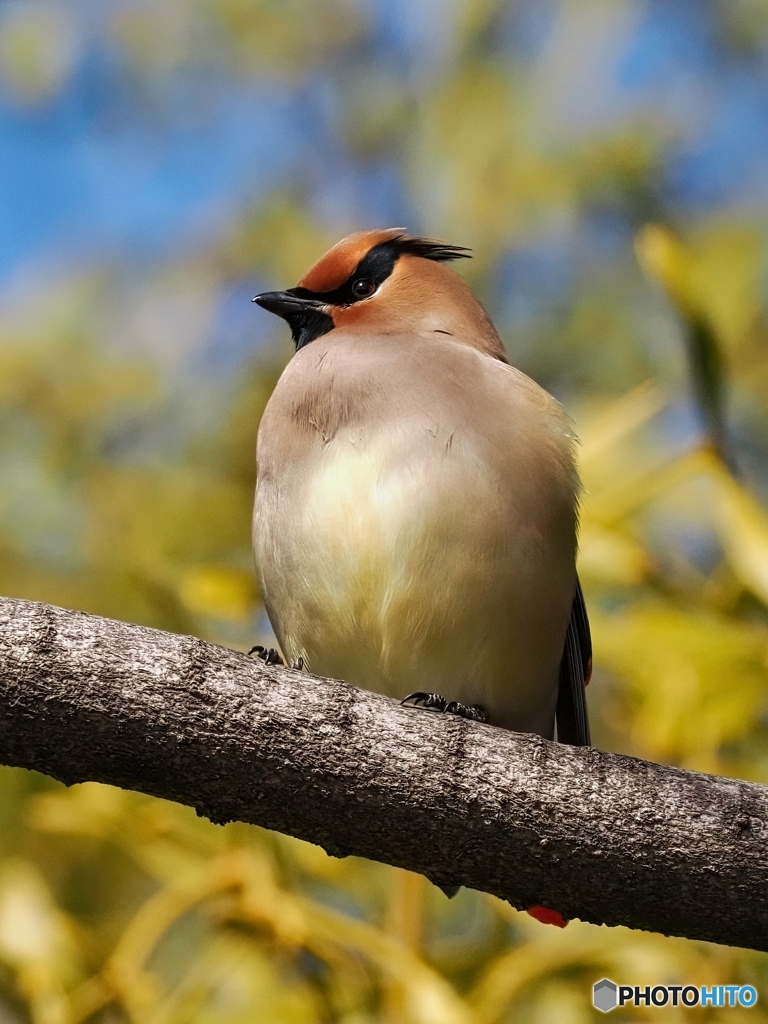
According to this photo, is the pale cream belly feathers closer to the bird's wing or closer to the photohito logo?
the bird's wing

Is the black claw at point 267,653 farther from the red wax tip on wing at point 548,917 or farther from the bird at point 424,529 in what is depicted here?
the red wax tip on wing at point 548,917

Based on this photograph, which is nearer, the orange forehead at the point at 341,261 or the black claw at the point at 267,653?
the black claw at the point at 267,653

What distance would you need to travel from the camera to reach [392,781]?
274cm

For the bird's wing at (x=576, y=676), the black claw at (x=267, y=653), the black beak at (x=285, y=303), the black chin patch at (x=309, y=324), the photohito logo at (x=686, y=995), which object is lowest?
the photohito logo at (x=686, y=995)

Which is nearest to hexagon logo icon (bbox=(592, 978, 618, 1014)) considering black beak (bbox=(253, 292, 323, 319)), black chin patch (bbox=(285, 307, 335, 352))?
black chin patch (bbox=(285, 307, 335, 352))

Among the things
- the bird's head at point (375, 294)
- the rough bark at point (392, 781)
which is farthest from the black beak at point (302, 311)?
the rough bark at point (392, 781)

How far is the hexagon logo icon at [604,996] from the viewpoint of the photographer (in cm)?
340

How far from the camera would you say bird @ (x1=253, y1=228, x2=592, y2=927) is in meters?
3.68

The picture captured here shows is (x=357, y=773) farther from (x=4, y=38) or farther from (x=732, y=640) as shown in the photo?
(x=4, y=38)

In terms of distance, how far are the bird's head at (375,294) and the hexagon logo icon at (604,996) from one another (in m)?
1.76

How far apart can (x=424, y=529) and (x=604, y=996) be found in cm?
111

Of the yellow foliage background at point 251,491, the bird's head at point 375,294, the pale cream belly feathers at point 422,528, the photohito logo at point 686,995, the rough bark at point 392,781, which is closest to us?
the rough bark at point 392,781

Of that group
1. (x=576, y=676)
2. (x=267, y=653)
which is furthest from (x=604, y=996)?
(x=267, y=653)

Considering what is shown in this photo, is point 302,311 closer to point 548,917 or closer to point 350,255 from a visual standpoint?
point 350,255
